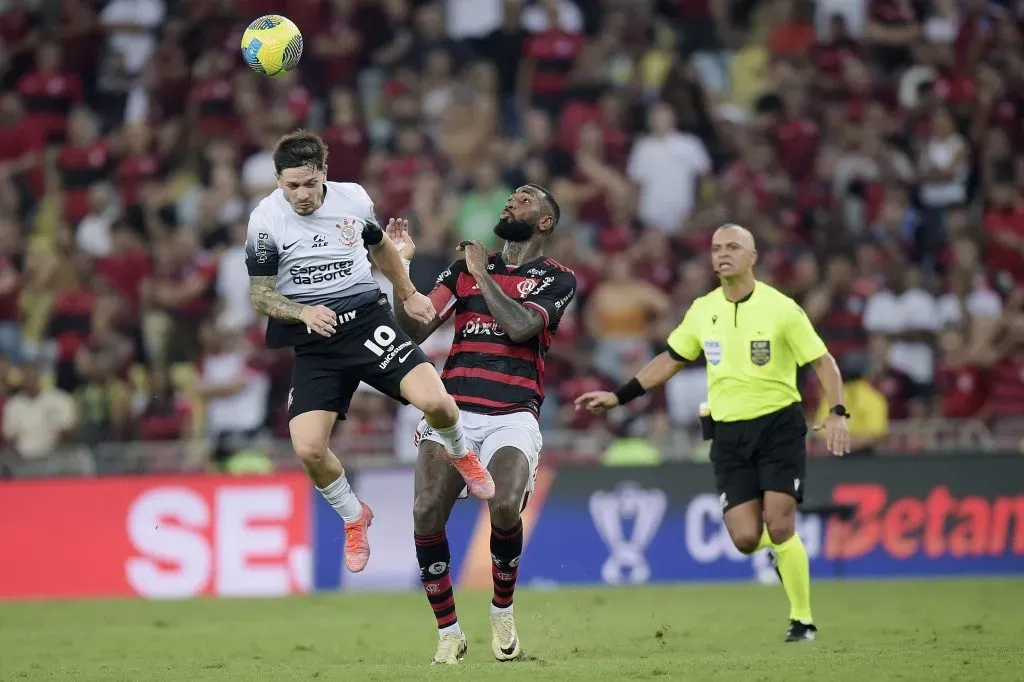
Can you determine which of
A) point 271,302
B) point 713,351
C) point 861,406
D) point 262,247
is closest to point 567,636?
point 713,351

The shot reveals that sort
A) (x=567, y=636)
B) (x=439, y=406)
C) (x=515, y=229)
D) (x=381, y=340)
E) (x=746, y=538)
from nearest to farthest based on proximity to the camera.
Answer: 1. (x=439, y=406)
2. (x=381, y=340)
3. (x=515, y=229)
4. (x=746, y=538)
5. (x=567, y=636)

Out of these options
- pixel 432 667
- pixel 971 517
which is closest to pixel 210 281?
pixel 971 517

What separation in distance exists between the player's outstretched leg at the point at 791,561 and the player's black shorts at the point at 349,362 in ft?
10.2

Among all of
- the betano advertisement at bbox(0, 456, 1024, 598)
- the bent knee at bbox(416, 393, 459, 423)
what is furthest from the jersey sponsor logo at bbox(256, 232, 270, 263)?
the betano advertisement at bbox(0, 456, 1024, 598)

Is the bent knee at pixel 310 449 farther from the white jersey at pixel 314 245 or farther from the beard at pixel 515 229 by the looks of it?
the beard at pixel 515 229

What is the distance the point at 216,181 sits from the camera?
858 inches

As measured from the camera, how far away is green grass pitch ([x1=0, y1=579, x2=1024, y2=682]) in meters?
10.2

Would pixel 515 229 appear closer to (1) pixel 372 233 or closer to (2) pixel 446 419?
(1) pixel 372 233

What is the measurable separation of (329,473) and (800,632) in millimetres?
3770

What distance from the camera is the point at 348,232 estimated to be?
10773 millimetres

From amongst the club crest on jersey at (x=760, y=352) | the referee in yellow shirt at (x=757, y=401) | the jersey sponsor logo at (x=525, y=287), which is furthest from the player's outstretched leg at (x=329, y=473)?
the club crest on jersey at (x=760, y=352)

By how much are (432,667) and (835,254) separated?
38.7 ft

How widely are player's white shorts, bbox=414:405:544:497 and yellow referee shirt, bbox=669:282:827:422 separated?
1.98 m

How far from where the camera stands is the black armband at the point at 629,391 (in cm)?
1252
